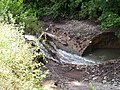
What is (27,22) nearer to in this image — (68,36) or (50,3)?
(68,36)

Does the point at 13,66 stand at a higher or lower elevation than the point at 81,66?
higher

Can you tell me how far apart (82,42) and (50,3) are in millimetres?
6265

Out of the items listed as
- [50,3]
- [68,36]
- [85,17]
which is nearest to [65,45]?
[68,36]

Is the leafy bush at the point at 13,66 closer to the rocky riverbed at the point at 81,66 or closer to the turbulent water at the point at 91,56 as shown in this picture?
the rocky riverbed at the point at 81,66

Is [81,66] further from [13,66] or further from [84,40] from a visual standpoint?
[13,66]

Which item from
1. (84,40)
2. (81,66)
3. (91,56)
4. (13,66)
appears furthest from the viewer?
(84,40)

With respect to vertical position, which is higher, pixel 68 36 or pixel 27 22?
pixel 27 22

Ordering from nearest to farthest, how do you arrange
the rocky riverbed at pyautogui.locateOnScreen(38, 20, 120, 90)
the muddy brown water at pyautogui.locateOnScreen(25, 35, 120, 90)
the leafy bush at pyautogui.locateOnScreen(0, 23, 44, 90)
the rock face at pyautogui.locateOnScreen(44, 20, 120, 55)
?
the leafy bush at pyautogui.locateOnScreen(0, 23, 44, 90)
the muddy brown water at pyautogui.locateOnScreen(25, 35, 120, 90)
the rocky riverbed at pyautogui.locateOnScreen(38, 20, 120, 90)
the rock face at pyautogui.locateOnScreen(44, 20, 120, 55)

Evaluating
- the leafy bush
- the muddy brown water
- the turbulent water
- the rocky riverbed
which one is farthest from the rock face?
the leafy bush

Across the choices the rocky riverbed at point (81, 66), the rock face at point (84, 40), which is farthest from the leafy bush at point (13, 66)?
the rock face at point (84, 40)

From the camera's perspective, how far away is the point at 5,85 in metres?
3.25

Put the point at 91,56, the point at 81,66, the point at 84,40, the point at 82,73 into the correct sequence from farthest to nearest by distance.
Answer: the point at 84,40, the point at 91,56, the point at 81,66, the point at 82,73

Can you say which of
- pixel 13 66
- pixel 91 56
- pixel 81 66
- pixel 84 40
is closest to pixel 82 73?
pixel 81 66

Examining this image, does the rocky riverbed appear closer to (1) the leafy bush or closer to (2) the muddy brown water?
(2) the muddy brown water
